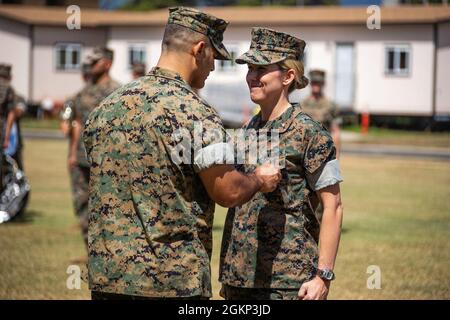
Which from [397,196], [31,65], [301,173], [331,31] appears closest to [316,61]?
[331,31]

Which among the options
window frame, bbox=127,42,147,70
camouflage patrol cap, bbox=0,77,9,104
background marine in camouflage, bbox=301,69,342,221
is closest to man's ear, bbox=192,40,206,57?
background marine in camouflage, bbox=301,69,342,221

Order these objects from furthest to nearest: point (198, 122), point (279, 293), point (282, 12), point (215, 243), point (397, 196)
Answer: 1. point (282, 12)
2. point (397, 196)
3. point (215, 243)
4. point (279, 293)
5. point (198, 122)

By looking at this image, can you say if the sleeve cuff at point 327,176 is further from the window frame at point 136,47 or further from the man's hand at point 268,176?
the window frame at point 136,47

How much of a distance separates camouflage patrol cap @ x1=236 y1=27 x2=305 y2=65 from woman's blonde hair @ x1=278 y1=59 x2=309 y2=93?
0.10 ft

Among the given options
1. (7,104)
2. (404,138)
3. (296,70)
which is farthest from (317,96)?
(404,138)

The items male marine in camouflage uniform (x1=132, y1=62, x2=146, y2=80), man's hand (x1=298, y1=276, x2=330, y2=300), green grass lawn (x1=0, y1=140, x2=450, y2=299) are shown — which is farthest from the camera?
male marine in camouflage uniform (x1=132, y1=62, x2=146, y2=80)

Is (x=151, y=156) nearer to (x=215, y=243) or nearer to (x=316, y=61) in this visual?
(x=215, y=243)

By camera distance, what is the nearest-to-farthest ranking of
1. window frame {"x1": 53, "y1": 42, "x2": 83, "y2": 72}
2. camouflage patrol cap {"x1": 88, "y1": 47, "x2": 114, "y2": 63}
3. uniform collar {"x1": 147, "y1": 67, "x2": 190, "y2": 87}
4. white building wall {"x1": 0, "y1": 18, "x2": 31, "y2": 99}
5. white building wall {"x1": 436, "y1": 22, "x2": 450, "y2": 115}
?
uniform collar {"x1": 147, "y1": 67, "x2": 190, "y2": 87}
camouflage patrol cap {"x1": 88, "y1": 47, "x2": 114, "y2": 63}
white building wall {"x1": 436, "y1": 22, "x2": 450, "y2": 115}
white building wall {"x1": 0, "y1": 18, "x2": 31, "y2": 99}
window frame {"x1": 53, "y1": 42, "x2": 83, "y2": 72}

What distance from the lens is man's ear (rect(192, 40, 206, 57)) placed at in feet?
12.5

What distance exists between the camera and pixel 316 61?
46812mm

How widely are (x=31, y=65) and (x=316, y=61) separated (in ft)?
57.7

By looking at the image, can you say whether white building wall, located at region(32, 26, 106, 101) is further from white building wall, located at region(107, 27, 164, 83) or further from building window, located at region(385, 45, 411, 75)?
building window, located at region(385, 45, 411, 75)

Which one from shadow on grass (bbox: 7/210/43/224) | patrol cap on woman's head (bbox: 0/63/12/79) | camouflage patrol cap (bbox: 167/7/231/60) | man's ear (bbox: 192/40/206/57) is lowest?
shadow on grass (bbox: 7/210/43/224)

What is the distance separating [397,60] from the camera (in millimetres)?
46062
